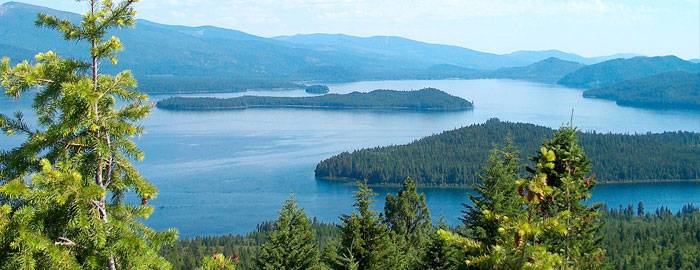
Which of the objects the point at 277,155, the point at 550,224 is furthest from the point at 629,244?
the point at 277,155

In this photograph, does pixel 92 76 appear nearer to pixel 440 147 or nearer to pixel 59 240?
pixel 59 240

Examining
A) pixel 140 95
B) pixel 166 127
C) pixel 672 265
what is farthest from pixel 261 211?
pixel 166 127

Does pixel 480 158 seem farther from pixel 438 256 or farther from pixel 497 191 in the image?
pixel 497 191

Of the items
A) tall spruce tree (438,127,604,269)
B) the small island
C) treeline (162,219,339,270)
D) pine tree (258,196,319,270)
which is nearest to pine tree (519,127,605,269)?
tall spruce tree (438,127,604,269)

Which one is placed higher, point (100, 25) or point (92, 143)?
point (100, 25)

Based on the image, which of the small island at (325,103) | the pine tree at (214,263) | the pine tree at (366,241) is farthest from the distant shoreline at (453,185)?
the small island at (325,103)
